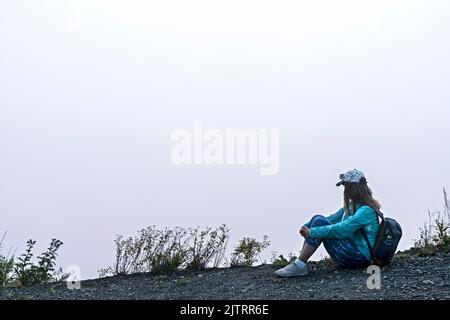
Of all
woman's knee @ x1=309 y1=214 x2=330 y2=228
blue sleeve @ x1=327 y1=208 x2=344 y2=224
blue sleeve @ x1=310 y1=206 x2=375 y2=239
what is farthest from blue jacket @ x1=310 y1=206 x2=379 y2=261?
blue sleeve @ x1=327 y1=208 x2=344 y2=224

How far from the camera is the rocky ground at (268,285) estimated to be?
20.5 ft

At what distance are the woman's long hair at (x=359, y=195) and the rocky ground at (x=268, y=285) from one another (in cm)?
78

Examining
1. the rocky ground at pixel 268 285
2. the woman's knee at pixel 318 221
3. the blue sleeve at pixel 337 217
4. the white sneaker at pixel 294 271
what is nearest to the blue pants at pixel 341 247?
the woman's knee at pixel 318 221

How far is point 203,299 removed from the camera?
6.25 meters

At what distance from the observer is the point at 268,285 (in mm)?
7117

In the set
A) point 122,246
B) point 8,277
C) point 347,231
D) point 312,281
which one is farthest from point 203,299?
point 8,277

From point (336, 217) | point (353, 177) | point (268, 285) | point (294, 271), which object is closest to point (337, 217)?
point (336, 217)

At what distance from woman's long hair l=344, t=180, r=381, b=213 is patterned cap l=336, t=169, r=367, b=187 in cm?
3

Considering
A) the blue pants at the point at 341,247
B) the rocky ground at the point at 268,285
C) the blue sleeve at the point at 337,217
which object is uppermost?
the blue sleeve at the point at 337,217

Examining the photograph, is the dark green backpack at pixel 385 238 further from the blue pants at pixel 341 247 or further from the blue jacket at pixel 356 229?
the blue pants at pixel 341 247

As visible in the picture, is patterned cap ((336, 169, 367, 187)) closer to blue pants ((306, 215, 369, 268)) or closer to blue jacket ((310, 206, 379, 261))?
blue jacket ((310, 206, 379, 261))

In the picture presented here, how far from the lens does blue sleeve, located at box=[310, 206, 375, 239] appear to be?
7.16 m
